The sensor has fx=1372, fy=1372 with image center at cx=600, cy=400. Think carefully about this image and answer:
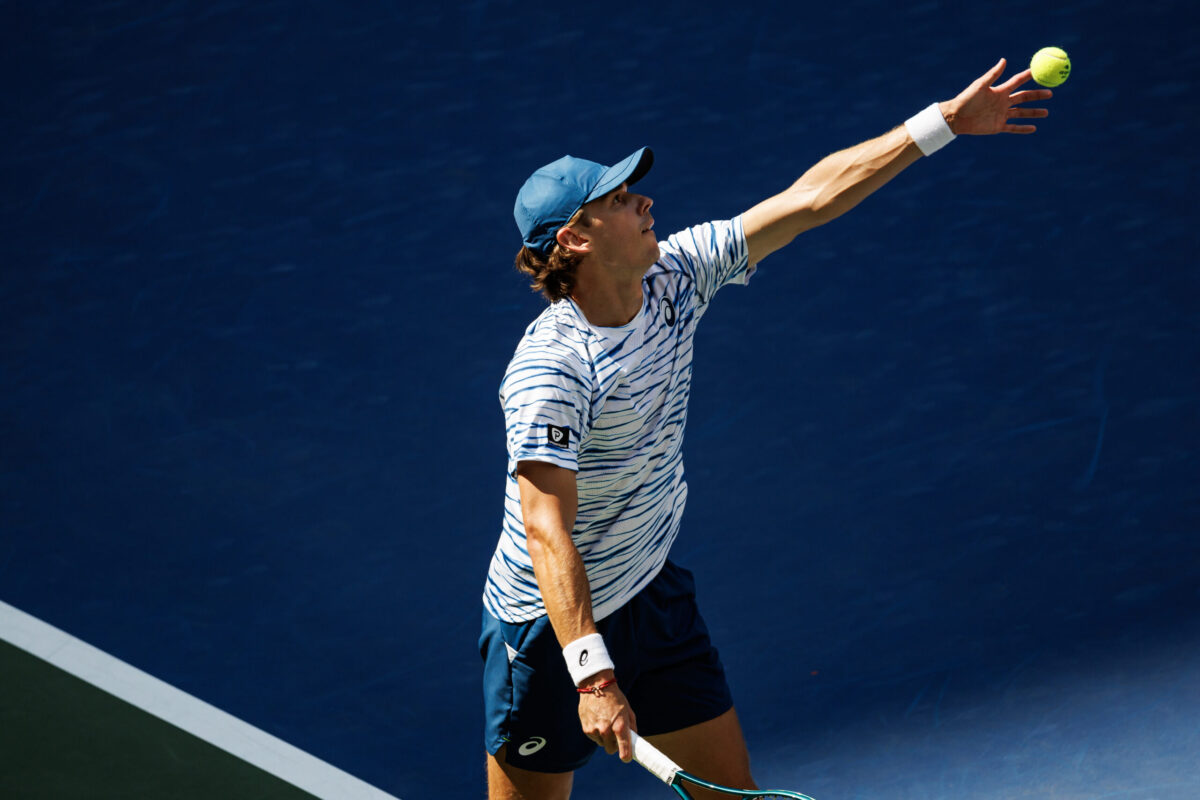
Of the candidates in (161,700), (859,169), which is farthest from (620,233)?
(161,700)

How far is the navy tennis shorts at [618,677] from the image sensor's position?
269cm

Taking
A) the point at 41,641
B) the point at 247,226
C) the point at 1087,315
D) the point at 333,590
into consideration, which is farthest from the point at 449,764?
the point at 1087,315

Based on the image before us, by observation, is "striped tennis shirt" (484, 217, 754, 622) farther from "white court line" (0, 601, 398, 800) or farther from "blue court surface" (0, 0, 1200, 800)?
"blue court surface" (0, 0, 1200, 800)

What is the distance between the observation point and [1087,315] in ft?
14.3

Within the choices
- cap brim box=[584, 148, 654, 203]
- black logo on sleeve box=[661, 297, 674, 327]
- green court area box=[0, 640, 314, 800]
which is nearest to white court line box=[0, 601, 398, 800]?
green court area box=[0, 640, 314, 800]

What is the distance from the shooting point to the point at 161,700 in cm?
317

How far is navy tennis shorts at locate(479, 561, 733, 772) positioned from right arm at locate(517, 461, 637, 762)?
35cm

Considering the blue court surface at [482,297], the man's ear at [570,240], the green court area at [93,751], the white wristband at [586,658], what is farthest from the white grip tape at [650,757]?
the blue court surface at [482,297]

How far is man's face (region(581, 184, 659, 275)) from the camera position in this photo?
8.37 feet

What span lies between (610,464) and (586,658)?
0.42 meters

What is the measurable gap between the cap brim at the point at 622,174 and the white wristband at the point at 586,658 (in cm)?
82

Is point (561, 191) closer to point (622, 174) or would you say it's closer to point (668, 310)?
point (622, 174)

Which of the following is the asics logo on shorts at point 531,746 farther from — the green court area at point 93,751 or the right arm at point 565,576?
the green court area at point 93,751

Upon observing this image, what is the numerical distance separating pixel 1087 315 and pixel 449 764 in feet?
7.91
